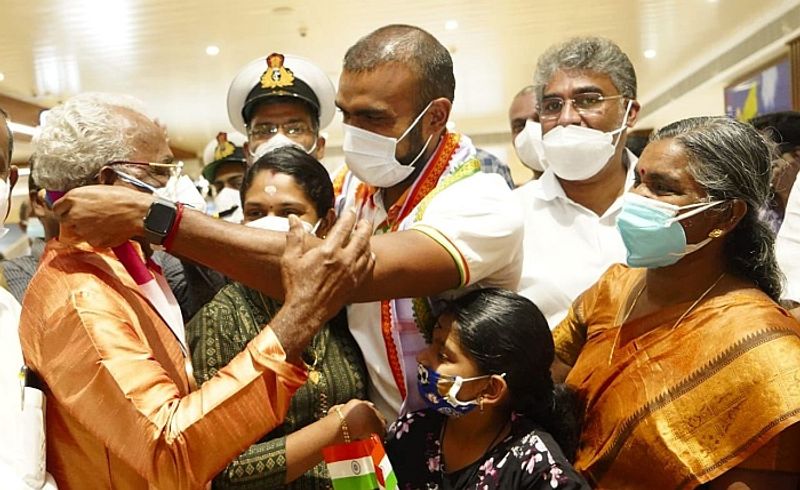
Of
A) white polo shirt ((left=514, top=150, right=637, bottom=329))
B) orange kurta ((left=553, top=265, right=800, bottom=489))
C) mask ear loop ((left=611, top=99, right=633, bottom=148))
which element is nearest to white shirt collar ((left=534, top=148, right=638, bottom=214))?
white polo shirt ((left=514, top=150, right=637, bottom=329))

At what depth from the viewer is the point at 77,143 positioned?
5.46ft

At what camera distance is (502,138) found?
17.3m

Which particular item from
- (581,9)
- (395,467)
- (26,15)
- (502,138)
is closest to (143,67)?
(26,15)

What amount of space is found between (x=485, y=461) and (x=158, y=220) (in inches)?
37.5

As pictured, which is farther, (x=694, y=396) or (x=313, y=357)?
(x=313, y=357)

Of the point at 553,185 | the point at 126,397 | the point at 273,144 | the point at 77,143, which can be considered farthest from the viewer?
the point at 273,144

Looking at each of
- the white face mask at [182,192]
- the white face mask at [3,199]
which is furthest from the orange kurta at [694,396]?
the white face mask at [3,199]

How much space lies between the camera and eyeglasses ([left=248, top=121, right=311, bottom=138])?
2.88m

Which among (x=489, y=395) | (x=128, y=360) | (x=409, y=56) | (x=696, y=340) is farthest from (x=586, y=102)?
(x=128, y=360)

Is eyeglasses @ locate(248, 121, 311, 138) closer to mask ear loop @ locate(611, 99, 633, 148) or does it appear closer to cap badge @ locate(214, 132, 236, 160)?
mask ear loop @ locate(611, 99, 633, 148)

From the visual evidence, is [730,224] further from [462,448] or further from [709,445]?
[462,448]

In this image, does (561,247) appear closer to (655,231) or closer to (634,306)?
(634,306)

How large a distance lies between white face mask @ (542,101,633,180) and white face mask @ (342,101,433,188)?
605 millimetres

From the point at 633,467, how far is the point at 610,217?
91 centimetres
